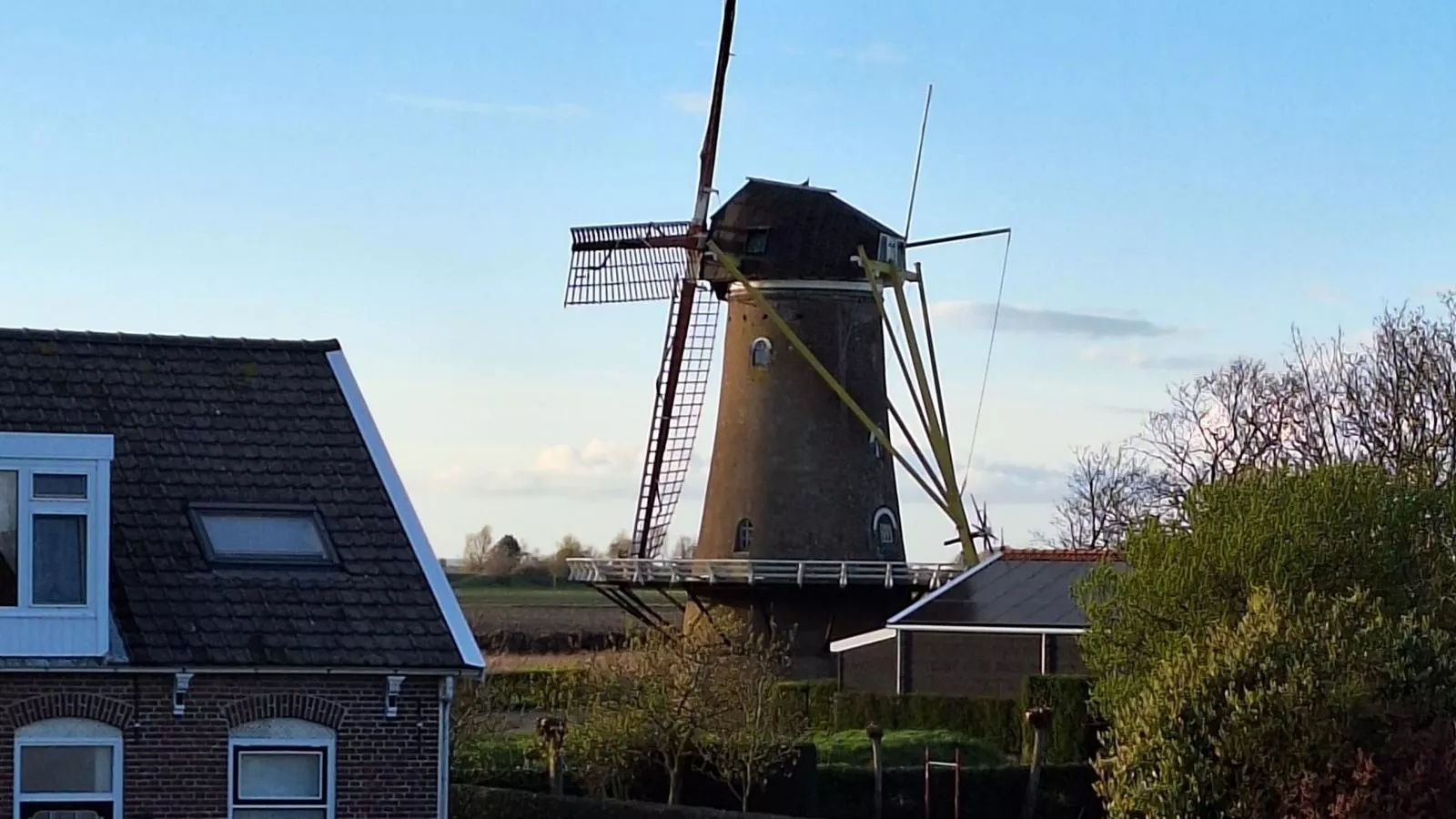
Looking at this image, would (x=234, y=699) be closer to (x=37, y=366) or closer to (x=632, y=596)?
(x=37, y=366)

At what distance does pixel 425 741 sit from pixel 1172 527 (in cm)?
1065

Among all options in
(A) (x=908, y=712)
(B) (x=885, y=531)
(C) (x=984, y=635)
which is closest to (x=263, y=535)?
(A) (x=908, y=712)

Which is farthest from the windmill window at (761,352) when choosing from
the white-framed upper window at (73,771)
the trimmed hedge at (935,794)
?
the white-framed upper window at (73,771)

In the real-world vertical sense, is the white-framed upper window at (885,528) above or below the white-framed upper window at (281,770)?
above

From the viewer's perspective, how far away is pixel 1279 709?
20422 millimetres

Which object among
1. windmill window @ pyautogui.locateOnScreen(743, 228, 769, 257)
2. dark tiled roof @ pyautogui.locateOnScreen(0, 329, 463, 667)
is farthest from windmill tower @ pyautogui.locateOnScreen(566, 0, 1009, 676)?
dark tiled roof @ pyautogui.locateOnScreen(0, 329, 463, 667)

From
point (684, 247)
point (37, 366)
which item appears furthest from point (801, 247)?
point (37, 366)

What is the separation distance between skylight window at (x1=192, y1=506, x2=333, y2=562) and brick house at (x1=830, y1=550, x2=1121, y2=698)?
1732 cm

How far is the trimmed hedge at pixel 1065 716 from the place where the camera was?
28875 millimetres

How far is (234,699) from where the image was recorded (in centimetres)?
1580

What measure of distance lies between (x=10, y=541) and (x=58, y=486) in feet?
1.61

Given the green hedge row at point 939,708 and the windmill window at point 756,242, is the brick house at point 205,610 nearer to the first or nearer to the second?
the green hedge row at point 939,708

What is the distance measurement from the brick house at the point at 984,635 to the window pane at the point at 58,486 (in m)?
19.2

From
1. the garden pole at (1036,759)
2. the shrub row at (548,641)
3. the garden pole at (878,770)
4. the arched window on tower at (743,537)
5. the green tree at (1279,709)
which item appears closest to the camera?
the green tree at (1279,709)
